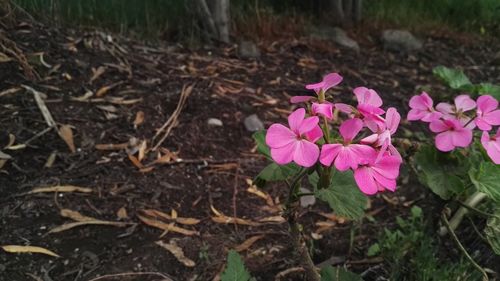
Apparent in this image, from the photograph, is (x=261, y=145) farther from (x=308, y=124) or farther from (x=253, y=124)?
(x=253, y=124)

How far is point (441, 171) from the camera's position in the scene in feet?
4.77

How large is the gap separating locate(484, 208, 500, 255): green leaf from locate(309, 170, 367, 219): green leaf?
0.39 metres

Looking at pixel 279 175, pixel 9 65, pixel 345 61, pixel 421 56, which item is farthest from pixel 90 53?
pixel 421 56

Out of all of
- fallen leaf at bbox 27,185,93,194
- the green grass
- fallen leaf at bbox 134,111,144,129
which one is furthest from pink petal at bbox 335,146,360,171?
fallen leaf at bbox 134,111,144,129

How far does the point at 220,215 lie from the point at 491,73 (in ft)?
8.94

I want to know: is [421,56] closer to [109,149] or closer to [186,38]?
[186,38]

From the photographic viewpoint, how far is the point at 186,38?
3.44 m

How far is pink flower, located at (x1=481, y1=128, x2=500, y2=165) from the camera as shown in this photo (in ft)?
3.74

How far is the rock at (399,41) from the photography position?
3969 mm

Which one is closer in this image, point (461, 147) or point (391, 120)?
point (391, 120)

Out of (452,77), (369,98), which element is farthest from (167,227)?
(452,77)

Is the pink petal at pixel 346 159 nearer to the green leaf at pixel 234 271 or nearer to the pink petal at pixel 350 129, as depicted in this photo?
the pink petal at pixel 350 129

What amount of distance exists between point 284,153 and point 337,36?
321cm

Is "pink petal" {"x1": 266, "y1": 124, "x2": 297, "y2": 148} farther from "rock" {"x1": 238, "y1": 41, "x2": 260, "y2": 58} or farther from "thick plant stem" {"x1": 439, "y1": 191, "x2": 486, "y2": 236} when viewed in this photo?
"rock" {"x1": 238, "y1": 41, "x2": 260, "y2": 58}
